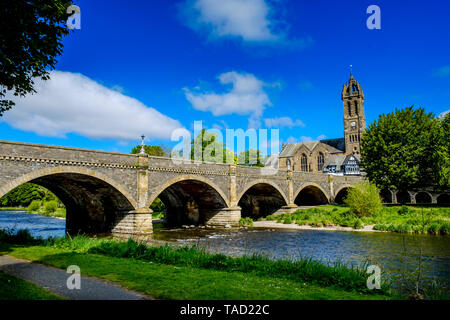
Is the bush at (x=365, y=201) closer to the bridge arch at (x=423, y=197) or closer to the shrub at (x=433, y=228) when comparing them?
the shrub at (x=433, y=228)

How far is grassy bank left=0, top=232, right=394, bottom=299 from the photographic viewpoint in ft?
25.6

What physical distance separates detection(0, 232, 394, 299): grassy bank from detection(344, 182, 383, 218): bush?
28.3 metres

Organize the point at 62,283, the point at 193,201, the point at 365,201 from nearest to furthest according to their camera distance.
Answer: the point at 62,283
the point at 365,201
the point at 193,201

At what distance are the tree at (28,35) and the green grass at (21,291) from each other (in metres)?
6.83

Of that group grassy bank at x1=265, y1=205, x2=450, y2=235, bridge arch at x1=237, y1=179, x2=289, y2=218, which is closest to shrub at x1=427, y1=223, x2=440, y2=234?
grassy bank at x1=265, y1=205, x2=450, y2=235

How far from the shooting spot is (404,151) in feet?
159

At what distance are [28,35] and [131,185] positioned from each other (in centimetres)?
1845

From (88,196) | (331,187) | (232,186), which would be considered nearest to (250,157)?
(331,187)

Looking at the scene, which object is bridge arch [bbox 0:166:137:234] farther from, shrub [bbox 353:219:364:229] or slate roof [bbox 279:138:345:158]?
slate roof [bbox 279:138:345:158]

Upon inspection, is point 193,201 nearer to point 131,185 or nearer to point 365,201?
point 131,185

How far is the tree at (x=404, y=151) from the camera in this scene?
47.3 meters

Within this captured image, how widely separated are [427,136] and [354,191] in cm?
2000

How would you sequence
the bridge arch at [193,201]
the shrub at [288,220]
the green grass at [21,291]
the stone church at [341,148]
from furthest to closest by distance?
the stone church at [341,148] → the shrub at [288,220] → the bridge arch at [193,201] → the green grass at [21,291]

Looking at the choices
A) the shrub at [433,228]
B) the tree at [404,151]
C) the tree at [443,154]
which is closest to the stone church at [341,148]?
Answer: the tree at [404,151]
